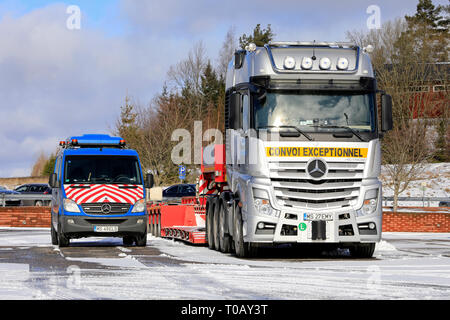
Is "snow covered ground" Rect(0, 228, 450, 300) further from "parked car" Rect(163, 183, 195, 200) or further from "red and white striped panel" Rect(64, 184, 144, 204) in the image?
"parked car" Rect(163, 183, 195, 200)

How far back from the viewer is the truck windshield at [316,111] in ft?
51.3

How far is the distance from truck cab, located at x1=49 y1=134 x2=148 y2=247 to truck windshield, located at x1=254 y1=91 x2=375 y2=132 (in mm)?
5757

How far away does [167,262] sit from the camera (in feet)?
49.8

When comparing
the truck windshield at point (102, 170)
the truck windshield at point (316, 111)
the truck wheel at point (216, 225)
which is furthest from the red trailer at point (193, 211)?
the truck windshield at point (316, 111)

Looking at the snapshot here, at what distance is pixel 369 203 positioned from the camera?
16.0 meters

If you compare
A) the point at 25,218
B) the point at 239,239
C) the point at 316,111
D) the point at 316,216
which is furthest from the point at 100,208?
the point at 25,218

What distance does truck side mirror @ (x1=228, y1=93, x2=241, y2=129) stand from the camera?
1598 centimetres

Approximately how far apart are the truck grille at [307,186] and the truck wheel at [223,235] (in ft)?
9.67

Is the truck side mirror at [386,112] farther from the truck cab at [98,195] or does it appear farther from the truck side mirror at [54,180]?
the truck side mirror at [54,180]

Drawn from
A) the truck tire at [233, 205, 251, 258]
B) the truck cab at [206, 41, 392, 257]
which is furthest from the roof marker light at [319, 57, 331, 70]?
the truck tire at [233, 205, 251, 258]

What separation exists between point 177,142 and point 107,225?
40915mm

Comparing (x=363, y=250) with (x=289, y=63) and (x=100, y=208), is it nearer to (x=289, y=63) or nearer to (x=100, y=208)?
(x=289, y=63)

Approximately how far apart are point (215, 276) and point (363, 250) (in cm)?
560
